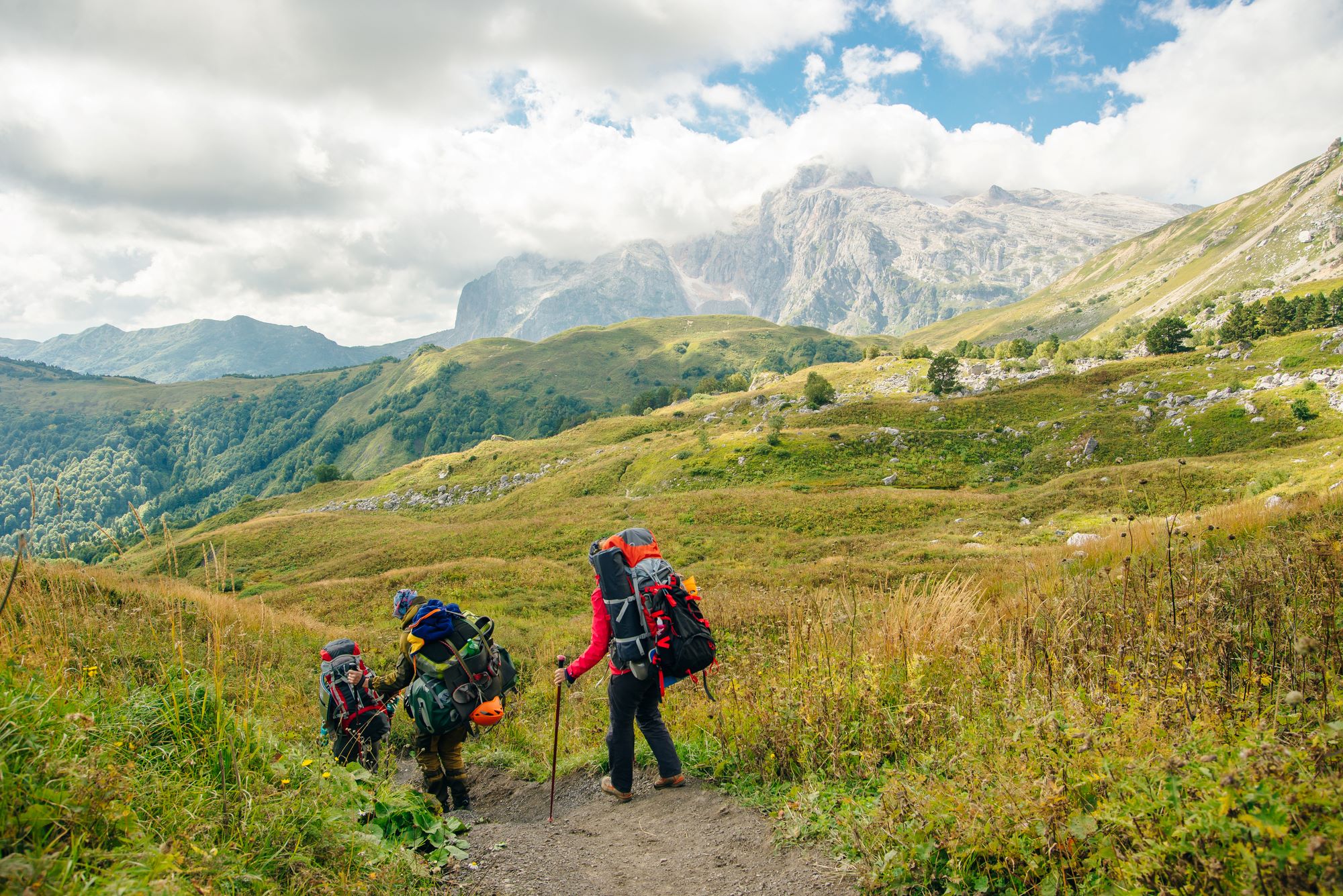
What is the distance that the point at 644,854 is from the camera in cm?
480

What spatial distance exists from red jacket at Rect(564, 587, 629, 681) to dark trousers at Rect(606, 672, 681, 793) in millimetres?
249

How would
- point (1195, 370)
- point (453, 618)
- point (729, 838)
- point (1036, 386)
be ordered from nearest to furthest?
point (729, 838), point (453, 618), point (1195, 370), point (1036, 386)

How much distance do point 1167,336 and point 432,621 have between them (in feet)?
241

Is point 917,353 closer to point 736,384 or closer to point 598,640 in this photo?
point 736,384

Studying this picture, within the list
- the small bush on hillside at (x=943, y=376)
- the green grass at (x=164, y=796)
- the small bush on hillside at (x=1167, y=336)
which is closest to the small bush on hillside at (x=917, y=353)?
the small bush on hillside at (x=943, y=376)

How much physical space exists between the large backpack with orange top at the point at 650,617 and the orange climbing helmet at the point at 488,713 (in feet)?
6.00

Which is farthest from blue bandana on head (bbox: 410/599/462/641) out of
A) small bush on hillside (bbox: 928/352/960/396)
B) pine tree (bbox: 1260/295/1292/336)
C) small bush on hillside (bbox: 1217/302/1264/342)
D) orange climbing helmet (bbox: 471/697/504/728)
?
pine tree (bbox: 1260/295/1292/336)

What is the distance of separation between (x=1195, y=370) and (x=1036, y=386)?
10.4m

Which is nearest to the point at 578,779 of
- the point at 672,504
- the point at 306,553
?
the point at 672,504

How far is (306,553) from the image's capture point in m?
42.9

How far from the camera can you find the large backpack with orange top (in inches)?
217

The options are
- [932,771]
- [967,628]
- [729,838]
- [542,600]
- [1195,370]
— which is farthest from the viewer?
[1195,370]

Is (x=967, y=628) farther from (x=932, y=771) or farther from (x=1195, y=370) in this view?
Answer: (x=1195, y=370)

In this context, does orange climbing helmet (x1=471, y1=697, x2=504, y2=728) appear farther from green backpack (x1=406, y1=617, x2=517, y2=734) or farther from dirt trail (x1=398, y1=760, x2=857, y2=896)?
dirt trail (x1=398, y1=760, x2=857, y2=896)
